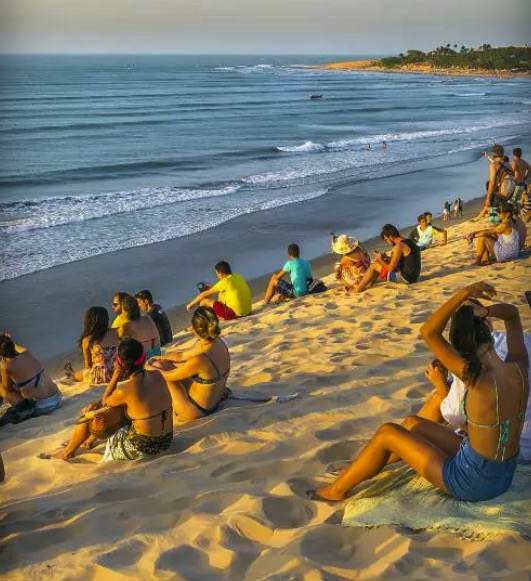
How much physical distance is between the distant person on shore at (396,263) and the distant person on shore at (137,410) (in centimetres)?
524

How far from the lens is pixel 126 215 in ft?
55.2

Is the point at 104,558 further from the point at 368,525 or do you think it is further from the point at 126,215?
the point at 126,215

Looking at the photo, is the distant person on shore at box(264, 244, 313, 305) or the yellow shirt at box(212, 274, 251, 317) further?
the distant person on shore at box(264, 244, 313, 305)

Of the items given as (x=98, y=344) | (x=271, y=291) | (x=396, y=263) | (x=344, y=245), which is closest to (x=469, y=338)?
(x=98, y=344)

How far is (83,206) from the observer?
17969 millimetres

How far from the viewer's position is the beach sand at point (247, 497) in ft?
10.4

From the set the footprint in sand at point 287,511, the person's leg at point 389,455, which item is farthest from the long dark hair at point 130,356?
the person's leg at point 389,455

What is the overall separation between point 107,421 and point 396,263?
5.62 meters

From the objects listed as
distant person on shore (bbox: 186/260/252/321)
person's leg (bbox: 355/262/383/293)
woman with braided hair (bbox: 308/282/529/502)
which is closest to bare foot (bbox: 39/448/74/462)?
woman with braided hair (bbox: 308/282/529/502)

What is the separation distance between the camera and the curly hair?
4965 mm

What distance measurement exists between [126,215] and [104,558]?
46.3ft

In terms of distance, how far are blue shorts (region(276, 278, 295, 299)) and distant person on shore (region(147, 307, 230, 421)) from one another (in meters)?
4.64

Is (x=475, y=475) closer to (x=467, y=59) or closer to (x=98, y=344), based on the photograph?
(x=98, y=344)

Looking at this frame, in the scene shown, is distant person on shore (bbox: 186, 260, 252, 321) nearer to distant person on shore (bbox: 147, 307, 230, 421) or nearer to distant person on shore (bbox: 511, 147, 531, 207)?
distant person on shore (bbox: 147, 307, 230, 421)
